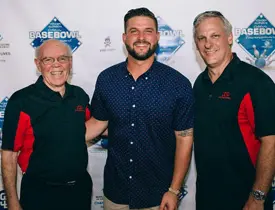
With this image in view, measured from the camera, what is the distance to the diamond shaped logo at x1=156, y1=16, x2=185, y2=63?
7.36ft

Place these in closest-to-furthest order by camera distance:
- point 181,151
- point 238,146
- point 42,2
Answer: point 238,146 → point 181,151 → point 42,2

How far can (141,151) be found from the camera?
5.28 ft

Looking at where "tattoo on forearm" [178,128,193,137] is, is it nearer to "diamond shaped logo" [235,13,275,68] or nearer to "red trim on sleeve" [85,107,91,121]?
"red trim on sleeve" [85,107,91,121]

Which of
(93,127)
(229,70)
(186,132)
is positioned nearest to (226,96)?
(229,70)

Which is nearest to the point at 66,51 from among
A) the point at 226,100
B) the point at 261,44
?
the point at 226,100

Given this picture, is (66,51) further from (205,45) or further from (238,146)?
(238,146)

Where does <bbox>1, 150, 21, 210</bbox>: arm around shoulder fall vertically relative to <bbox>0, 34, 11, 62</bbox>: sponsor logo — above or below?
below

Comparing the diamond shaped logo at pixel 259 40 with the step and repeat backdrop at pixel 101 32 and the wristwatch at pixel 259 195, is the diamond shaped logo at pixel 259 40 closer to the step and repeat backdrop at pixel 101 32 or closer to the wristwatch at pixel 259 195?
the step and repeat backdrop at pixel 101 32

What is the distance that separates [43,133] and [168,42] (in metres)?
1.13

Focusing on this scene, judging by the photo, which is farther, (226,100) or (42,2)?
(42,2)

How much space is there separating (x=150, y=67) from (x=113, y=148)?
46 cm

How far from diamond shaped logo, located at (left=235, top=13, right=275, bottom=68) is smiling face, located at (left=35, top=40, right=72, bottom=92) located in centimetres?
127

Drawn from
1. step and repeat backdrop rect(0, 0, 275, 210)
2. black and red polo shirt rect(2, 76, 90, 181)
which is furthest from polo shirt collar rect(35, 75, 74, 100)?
step and repeat backdrop rect(0, 0, 275, 210)

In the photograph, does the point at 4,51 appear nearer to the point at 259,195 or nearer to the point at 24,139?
the point at 24,139
